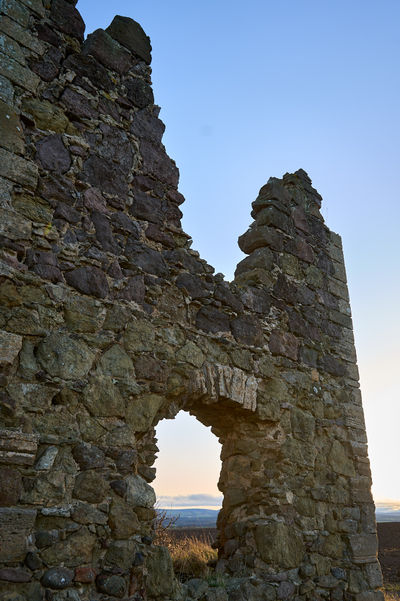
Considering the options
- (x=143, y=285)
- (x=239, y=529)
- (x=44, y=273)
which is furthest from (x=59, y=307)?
(x=239, y=529)

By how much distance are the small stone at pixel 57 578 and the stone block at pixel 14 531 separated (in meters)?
0.17

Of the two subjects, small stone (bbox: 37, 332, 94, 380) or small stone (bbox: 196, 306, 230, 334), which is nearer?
small stone (bbox: 37, 332, 94, 380)

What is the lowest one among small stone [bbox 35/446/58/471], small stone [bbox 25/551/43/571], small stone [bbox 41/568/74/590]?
small stone [bbox 41/568/74/590]

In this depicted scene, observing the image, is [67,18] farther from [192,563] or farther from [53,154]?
[192,563]

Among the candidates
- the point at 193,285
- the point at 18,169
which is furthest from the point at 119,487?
the point at 18,169

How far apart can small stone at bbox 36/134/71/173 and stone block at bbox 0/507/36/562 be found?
204cm

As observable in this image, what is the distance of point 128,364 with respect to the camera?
3.40m

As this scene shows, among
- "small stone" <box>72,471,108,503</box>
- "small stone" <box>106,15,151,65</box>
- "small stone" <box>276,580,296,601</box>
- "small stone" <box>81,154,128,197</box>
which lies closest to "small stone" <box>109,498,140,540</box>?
"small stone" <box>72,471,108,503</box>

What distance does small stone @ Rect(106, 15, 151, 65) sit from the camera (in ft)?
13.8

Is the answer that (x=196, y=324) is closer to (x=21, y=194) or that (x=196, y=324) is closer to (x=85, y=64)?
(x=21, y=194)

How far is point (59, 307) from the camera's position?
3.17 m

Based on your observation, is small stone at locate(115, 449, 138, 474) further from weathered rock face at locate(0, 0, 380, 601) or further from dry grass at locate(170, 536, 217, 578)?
dry grass at locate(170, 536, 217, 578)

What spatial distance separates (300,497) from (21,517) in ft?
7.88

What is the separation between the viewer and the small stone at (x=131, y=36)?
4.20 meters
